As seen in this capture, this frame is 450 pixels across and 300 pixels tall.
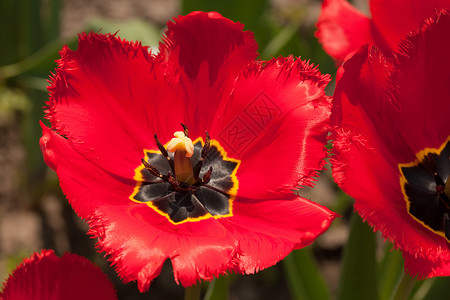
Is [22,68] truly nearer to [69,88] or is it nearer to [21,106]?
[21,106]

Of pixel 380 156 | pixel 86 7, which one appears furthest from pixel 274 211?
pixel 86 7

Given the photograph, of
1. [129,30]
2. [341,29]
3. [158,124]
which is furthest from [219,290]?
[129,30]

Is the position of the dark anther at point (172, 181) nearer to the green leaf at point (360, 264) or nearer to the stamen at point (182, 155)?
the stamen at point (182, 155)

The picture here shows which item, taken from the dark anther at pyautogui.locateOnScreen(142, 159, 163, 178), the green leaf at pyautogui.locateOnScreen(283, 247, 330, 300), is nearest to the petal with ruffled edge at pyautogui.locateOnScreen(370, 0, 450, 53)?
the dark anther at pyautogui.locateOnScreen(142, 159, 163, 178)

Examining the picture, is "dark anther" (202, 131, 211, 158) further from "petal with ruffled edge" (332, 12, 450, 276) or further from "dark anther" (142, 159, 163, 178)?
"petal with ruffled edge" (332, 12, 450, 276)

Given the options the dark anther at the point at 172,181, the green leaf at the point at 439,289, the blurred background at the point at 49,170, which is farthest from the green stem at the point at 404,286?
the blurred background at the point at 49,170

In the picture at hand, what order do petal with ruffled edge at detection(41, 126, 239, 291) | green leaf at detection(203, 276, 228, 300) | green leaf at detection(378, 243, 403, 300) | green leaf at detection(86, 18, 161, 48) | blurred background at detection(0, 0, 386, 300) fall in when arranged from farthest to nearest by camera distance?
blurred background at detection(0, 0, 386, 300), green leaf at detection(86, 18, 161, 48), green leaf at detection(378, 243, 403, 300), green leaf at detection(203, 276, 228, 300), petal with ruffled edge at detection(41, 126, 239, 291)
